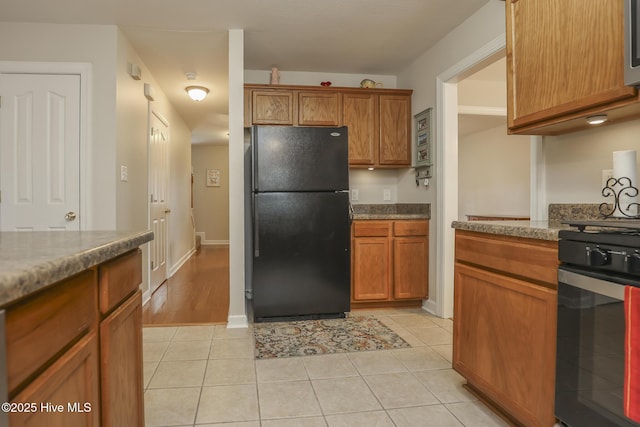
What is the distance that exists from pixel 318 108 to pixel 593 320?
2.88 meters

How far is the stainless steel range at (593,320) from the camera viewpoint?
112cm

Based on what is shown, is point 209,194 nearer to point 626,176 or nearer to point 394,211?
point 394,211

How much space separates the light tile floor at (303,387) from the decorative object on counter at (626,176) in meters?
1.07

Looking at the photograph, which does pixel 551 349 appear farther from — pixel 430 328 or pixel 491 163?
pixel 491 163

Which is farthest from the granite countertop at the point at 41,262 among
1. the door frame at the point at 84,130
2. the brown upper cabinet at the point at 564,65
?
the door frame at the point at 84,130

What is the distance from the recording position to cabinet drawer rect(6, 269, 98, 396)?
592mm

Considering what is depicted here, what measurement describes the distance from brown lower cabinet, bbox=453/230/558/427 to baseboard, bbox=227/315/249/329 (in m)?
1.70

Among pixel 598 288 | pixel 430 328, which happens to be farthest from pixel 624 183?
pixel 430 328

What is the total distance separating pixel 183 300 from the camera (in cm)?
390

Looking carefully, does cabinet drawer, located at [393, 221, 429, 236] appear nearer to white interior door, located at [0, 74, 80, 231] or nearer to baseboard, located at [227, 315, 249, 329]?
baseboard, located at [227, 315, 249, 329]

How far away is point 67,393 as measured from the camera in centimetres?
79

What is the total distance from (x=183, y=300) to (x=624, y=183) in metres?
3.65

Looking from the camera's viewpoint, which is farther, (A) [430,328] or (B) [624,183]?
(A) [430,328]

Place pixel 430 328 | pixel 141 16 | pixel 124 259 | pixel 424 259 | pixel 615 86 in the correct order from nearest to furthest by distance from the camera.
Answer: pixel 124 259 → pixel 615 86 → pixel 141 16 → pixel 430 328 → pixel 424 259
